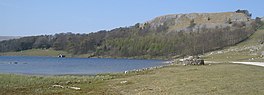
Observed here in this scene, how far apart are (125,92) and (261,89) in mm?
9120

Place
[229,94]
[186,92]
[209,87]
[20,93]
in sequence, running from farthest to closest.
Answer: [20,93] < [209,87] < [186,92] < [229,94]

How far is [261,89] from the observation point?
23031 millimetres

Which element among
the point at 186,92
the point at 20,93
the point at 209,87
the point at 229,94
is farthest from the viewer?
the point at 20,93

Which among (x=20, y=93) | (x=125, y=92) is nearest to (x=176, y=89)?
(x=125, y=92)

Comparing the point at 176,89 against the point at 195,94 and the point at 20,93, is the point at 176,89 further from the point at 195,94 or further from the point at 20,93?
the point at 20,93

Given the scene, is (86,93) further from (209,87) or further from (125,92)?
(209,87)

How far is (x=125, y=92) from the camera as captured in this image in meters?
26.5

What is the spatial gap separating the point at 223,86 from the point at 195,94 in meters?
3.98

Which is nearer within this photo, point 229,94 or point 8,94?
point 229,94

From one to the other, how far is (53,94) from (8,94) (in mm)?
3511

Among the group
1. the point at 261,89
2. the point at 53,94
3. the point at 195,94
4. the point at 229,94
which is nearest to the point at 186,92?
the point at 195,94

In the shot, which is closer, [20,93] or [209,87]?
[209,87]

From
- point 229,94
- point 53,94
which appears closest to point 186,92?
point 229,94

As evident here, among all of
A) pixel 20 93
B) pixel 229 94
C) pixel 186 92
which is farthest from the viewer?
pixel 20 93
